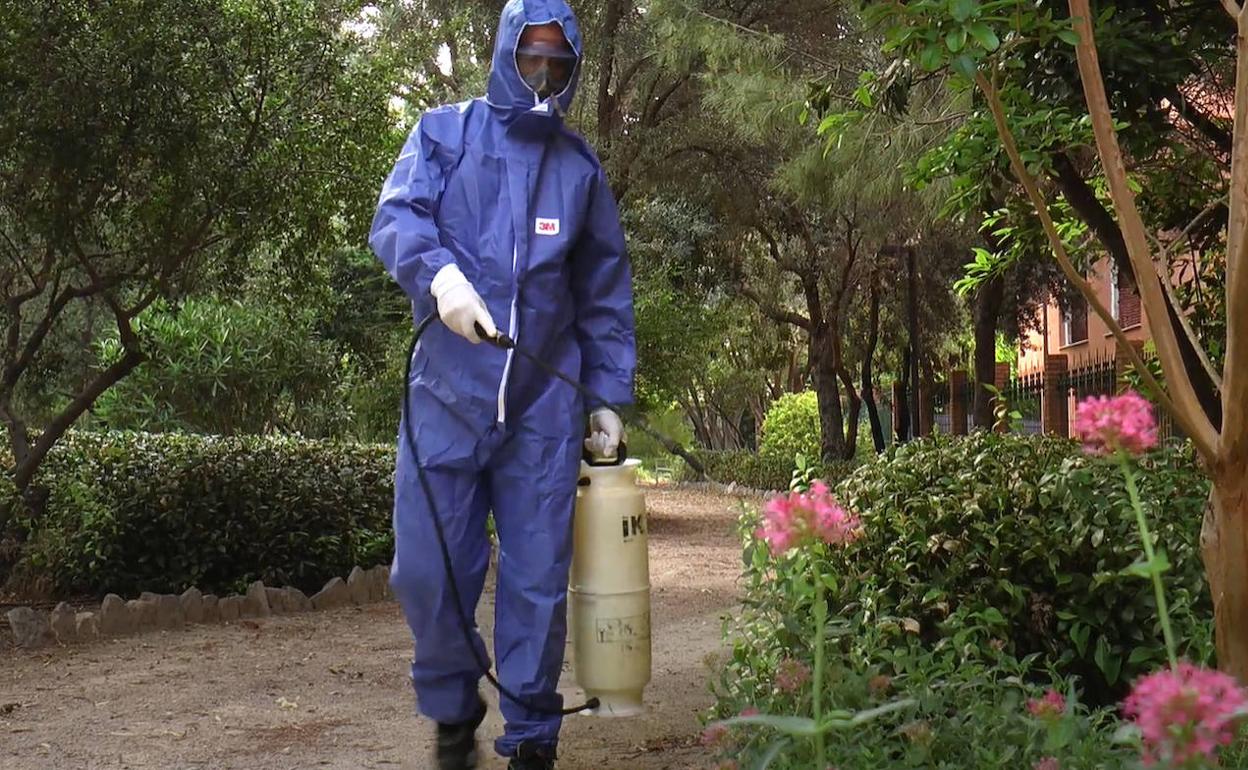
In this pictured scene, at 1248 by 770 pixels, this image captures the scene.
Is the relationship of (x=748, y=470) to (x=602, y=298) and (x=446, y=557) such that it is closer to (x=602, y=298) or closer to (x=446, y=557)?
(x=602, y=298)

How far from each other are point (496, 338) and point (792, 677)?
105cm

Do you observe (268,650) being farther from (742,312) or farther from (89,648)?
(742,312)

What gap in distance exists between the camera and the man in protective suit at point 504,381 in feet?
11.5

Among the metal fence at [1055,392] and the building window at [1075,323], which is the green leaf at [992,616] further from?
the building window at [1075,323]

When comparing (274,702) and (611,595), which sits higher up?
(611,595)

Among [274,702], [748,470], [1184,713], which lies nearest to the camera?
[1184,713]

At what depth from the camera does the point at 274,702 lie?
5305mm

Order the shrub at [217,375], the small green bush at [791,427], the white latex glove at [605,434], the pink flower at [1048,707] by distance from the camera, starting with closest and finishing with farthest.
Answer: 1. the pink flower at [1048,707]
2. the white latex glove at [605,434]
3. the shrub at [217,375]
4. the small green bush at [791,427]

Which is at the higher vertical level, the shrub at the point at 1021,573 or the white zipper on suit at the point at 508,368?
the white zipper on suit at the point at 508,368

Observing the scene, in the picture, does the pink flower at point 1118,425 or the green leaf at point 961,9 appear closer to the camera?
the pink flower at point 1118,425

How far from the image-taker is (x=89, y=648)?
655cm

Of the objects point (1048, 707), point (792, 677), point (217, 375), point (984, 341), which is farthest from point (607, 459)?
point (984, 341)

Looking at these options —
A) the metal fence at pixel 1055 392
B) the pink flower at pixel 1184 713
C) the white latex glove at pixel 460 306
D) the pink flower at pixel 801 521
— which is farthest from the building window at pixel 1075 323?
the pink flower at pixel 1184 713

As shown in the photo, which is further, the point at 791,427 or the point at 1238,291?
the point at 791,427
